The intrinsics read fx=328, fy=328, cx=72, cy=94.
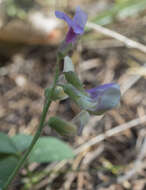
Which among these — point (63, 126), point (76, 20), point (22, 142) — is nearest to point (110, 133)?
point (22, 142)

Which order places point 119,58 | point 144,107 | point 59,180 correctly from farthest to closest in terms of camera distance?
point 119,58 → point 144,107 → point 59,180

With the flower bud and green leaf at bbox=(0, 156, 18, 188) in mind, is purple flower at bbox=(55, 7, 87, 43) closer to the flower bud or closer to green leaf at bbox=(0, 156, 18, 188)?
the flower bud

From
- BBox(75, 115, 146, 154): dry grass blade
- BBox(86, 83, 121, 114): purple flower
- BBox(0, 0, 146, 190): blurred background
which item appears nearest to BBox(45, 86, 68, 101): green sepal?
BBox(86, 83, 121, 114): purple flower

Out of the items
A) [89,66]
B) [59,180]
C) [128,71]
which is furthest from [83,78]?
[59,180]

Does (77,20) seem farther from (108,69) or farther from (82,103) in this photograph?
(108,69)

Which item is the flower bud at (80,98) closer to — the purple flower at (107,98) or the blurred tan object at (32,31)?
the purple flower at (107,98)

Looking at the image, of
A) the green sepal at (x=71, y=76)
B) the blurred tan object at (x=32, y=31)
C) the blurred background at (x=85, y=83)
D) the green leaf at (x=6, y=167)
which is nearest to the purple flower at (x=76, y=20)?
the green sepal at (x=71, y=76)

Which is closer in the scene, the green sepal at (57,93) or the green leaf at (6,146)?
the green sepal at (57,93)
